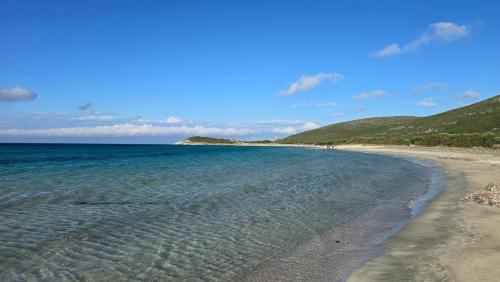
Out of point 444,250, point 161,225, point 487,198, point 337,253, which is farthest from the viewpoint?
point 487,198

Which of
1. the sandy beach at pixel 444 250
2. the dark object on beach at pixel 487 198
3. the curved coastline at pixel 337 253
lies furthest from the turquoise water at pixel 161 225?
the dark object on beach at pixel 487 198

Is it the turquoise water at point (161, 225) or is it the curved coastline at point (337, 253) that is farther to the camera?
the turquoise water at point (161, 225)

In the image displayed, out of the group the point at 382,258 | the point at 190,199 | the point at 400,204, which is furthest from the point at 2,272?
the point at 400,204

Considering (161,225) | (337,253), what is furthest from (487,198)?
(161,225)

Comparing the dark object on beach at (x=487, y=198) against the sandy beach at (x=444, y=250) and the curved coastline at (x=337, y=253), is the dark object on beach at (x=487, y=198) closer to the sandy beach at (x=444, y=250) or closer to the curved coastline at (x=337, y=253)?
the sandy beach at (x=444, y=250)

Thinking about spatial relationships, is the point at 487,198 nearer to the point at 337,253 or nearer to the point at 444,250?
the point at 444,250

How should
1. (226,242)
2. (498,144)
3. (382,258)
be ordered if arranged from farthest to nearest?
(498,144) → (226,242) → (382,258)

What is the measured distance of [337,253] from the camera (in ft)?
36.6

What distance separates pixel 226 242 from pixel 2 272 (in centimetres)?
579

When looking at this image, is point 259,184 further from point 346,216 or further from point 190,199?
point 346,216

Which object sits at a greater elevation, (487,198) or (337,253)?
(487,198)

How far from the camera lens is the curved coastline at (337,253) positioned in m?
9.36

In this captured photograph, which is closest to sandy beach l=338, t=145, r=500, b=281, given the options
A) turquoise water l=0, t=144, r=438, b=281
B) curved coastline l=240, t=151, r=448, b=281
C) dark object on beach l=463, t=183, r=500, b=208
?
curved coastline l=240, t=151, r=448, b=281

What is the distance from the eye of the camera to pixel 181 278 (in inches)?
360
